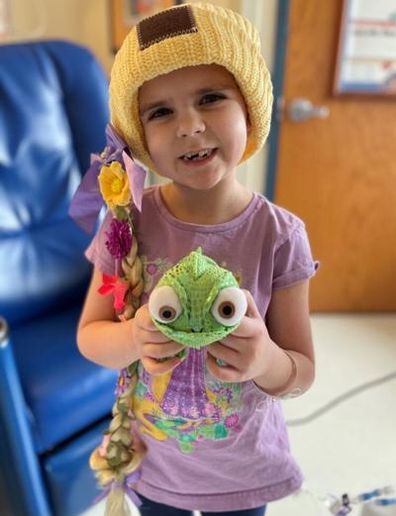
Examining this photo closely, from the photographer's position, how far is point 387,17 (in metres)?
1.74

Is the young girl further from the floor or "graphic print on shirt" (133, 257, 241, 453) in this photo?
the floor

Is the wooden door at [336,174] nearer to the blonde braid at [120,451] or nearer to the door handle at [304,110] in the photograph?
the door handle at [304,110]

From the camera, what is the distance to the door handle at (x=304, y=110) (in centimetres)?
182

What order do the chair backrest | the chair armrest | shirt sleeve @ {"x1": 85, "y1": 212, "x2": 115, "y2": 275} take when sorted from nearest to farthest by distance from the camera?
shirt sleeve @ {"x1": 85, "y1": 212, "x2": 115, "y2": 275} → the chair armrest → the chair backrest

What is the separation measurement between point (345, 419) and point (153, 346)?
127 centimetres

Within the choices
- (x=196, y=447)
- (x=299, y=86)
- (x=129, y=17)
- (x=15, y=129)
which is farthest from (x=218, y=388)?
(x=129, y=17)

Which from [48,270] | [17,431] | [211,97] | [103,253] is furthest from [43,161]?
[211,97]

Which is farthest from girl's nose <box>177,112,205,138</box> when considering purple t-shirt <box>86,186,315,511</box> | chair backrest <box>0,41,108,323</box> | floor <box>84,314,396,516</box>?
chair backrest <box>0,41,108,323</box>

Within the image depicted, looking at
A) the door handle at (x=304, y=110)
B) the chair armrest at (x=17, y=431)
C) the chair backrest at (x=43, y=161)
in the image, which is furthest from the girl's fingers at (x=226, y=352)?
the door handle at (x=304, y=110)

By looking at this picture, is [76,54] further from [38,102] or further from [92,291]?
[92,291]

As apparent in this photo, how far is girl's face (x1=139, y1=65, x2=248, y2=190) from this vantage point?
584mm

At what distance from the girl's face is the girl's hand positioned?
6.8 inches

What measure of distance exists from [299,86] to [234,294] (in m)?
1.51

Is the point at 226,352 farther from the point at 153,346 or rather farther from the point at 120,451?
the point at 120,451
